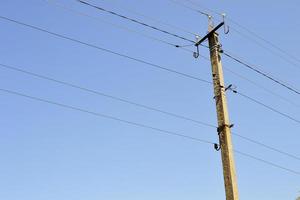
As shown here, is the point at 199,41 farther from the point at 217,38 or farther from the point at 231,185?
the point at 231,185

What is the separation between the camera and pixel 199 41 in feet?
52.0

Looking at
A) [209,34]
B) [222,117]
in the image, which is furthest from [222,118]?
[209,34]

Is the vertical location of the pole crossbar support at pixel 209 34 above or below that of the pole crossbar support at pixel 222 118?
above

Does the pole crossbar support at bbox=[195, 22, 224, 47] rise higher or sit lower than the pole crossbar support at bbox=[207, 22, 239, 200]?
higher

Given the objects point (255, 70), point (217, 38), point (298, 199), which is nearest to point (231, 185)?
point (217, 38)

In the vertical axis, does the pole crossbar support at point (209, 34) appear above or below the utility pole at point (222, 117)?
above

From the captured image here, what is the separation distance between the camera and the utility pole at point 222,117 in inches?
500

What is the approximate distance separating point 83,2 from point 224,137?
17.9 feet

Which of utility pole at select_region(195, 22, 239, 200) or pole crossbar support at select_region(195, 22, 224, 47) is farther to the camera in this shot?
pole crossbar support at select_region(195, 22, 224, 47)

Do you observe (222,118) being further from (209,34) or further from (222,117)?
(209,34)

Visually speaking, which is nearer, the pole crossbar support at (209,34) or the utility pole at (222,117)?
the utility pole at (222,117)

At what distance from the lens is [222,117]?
45.2 ft

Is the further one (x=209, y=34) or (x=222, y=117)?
(x=209, y=34)

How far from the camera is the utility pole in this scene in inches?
500
